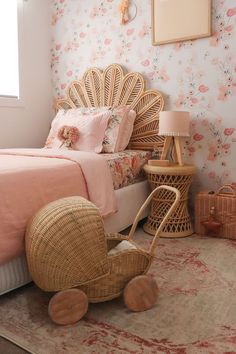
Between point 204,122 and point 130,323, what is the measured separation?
176cm

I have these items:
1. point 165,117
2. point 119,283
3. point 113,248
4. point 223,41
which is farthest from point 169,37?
point 119,283

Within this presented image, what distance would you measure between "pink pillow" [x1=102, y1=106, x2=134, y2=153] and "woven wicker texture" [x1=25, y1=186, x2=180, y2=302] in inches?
49.8

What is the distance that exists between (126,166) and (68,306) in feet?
4.29

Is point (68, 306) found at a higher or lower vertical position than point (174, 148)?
lower

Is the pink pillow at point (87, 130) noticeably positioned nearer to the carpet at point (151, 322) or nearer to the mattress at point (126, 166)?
the mattress at point (126, 166)

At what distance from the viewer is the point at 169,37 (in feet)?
8.75

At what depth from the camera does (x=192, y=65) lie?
8.59 feet

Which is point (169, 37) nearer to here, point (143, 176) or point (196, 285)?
point (143, 176)

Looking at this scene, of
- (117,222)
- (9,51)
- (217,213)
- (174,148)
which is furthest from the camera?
(9,51)

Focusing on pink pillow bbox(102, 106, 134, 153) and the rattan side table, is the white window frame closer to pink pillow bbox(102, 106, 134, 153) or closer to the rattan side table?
pink pillow bbox(102, 106, 134, 153)

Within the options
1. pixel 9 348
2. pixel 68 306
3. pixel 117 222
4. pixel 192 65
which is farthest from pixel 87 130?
pixel 9 348

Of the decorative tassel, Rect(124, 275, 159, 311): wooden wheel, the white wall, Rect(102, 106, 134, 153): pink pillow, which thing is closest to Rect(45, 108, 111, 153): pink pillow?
Rect(102, 106, 134, 153): pink pillow

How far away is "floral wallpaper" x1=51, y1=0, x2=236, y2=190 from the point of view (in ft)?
8.16

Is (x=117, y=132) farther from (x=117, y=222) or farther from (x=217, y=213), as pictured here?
(x=217, y=213)
